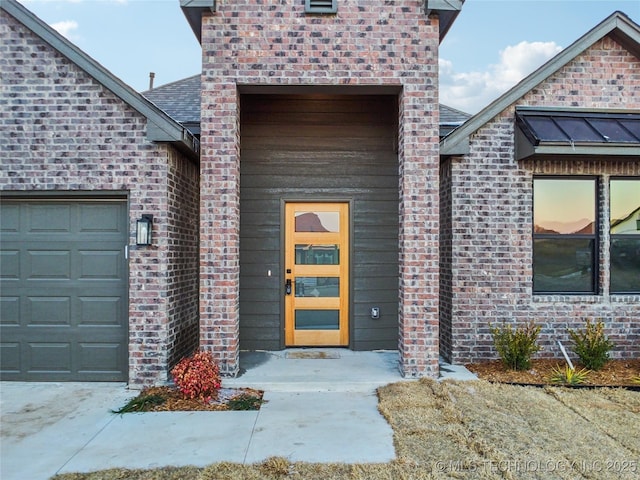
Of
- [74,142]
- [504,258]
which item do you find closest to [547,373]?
[504,258]

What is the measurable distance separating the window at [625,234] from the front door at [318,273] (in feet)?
12.7

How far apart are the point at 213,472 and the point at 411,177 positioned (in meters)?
3.73

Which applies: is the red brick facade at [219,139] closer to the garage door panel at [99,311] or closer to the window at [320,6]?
the window at [320,6]

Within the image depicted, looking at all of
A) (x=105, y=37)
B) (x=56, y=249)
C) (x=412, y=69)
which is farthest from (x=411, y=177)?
(x=105, y=37)

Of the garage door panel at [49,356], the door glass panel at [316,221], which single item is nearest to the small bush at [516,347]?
the door glass panel at [316,221]

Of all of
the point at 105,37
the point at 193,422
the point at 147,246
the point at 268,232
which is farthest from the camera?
the point at 105,37

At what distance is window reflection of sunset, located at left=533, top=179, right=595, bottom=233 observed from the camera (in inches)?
237

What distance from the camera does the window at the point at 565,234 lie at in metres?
6.02

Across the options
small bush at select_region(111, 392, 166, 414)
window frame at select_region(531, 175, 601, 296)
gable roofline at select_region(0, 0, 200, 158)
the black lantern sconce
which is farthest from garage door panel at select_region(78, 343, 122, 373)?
window frame at select_region(531, 175, 601, 296)

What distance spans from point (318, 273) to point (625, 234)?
14.8 ft

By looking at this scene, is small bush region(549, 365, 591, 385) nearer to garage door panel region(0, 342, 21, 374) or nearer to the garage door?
the garage door

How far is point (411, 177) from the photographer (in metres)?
5.12

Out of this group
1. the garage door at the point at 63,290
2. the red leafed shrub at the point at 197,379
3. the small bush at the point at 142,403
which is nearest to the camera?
the small bush at the point at 142,403

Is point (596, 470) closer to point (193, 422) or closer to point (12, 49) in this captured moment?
point (193, 422)
